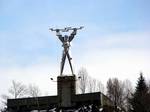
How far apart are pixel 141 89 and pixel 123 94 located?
2358 cm

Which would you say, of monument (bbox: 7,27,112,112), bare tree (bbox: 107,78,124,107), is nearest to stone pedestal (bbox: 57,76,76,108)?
monument (bbox: 7,27,112,112)

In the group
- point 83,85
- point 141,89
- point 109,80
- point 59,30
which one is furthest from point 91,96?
point 109,80

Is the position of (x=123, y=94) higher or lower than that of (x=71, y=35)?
lower

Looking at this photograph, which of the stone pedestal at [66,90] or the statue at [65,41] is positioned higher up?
the statue at [65,41]

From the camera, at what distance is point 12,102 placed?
54.2 metres

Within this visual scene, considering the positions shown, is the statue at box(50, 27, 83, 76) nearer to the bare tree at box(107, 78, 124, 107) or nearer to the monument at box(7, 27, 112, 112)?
the monument at box(7, 27, 112, 112)

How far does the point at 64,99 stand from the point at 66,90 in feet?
3.37

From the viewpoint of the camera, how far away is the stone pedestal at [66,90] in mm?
51656

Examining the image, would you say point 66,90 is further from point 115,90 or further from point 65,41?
point 115,90

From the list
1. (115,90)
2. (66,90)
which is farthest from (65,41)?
(115,90)

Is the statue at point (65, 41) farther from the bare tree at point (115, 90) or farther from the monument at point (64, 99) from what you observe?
the bare tree at point (115, 90)

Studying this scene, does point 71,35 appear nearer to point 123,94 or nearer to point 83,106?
point 83,106

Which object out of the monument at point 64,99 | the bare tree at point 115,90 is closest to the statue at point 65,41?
the monument at point 64,99

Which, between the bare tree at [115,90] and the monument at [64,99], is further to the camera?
the bare tree at [115,90]
